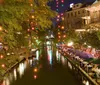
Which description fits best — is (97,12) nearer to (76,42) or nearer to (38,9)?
(76,42)

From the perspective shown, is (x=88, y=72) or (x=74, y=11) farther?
(x=74, y=11)

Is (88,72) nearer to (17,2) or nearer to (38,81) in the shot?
(38,81)

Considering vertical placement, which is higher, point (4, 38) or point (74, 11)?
point (74, 11)

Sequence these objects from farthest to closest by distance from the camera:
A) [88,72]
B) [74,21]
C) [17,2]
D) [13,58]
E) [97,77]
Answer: [74,21] < [88,72] < [97,77] < [13,58] < [17,2]

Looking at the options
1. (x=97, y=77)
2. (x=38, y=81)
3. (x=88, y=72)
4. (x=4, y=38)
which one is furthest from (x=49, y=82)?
(x=4, y=38)

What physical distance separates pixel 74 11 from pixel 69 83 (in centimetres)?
4924

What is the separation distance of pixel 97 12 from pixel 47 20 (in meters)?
32.4

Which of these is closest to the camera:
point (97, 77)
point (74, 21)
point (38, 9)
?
point (38, 9)

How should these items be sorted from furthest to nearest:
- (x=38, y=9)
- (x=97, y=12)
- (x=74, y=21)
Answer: (x=74, y=21) < (x=97, y=12) < (x=38, y=9)

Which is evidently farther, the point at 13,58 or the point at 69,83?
the point at 69,83

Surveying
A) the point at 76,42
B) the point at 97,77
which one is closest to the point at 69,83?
the point at 97,77

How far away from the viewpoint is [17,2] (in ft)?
13.8

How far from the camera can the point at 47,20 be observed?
592 centimetres

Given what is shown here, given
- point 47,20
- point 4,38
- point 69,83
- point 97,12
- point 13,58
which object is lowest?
point 69,83
